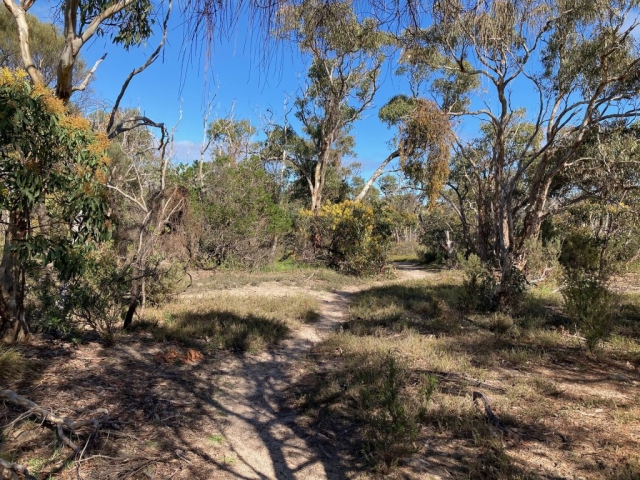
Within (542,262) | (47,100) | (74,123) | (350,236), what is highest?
(47,100)

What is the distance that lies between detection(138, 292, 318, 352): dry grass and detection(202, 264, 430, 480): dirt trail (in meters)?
0.46

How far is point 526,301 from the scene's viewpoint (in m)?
8.50

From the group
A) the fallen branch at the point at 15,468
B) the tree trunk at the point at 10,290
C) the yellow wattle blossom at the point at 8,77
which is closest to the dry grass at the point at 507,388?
the fallen branch at the point at 15,468

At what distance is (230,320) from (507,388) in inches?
186

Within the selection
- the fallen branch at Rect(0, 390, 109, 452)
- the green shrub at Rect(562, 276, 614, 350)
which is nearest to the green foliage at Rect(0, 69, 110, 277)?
the fallen branch at Rect(0, 390, 109, 452)

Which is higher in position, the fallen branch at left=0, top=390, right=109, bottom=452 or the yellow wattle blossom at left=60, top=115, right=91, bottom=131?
the yellow wattle blossom at left=60, top=115, right=91, bottom=131

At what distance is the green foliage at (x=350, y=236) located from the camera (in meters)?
15.3

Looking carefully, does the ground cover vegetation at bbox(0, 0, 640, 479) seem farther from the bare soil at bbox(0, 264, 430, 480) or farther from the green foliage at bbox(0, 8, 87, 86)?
the green foliage at bbox(0, 8, 87, 86)

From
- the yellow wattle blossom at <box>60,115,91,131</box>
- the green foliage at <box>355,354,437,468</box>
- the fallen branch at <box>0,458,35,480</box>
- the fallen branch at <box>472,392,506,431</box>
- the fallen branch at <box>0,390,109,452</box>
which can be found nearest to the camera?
the fallen branch at <box>0,458,35,480</box>

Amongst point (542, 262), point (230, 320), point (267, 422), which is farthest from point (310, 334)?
point (542, 262)

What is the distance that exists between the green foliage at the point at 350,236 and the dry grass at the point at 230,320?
6253mm

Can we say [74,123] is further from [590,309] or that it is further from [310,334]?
[590,309]

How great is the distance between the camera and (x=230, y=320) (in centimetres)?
716

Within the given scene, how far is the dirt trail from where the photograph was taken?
10.4ft
